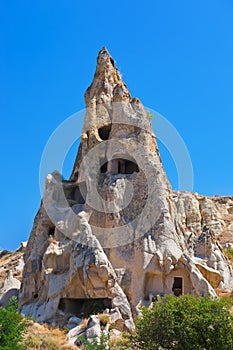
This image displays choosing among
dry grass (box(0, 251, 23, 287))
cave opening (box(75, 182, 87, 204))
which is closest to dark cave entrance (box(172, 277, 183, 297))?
cave opening (box(75, 182, 87, 204))

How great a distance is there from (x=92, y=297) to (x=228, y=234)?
79.3ft

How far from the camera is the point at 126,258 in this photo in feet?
69.0

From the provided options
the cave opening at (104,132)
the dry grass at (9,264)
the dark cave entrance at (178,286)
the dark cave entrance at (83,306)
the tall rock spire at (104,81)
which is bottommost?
the dark cave entrance at (83,306)

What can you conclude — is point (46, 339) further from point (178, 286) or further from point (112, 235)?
point (178, 286)

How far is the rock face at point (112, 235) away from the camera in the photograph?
19.9m

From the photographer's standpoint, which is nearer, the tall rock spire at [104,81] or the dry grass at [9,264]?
the tall rock spire at [104,81]

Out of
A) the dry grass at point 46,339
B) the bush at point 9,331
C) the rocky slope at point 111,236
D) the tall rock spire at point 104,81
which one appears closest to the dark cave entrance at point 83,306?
the rocky slope at point 111,236

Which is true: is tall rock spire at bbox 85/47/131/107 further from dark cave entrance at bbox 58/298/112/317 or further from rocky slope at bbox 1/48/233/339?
dark cave entrance at bbox 58/298/112/317

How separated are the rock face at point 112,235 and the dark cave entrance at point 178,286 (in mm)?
48

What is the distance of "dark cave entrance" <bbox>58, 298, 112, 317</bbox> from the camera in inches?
776

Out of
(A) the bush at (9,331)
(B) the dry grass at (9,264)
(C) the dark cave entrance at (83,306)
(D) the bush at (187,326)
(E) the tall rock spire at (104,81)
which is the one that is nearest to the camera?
(D) the bush at (187,326)

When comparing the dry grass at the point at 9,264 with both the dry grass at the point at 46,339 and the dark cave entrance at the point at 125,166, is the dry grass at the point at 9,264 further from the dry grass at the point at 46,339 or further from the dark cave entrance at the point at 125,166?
the dry grass at the point at 46,339

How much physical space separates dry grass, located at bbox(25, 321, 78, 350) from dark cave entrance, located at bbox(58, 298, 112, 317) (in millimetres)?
1996

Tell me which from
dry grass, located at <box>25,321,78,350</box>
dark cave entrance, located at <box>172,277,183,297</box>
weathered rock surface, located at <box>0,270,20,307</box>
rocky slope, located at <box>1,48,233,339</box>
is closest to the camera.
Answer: dry grass, located at <box>25,321,78,350</box>
